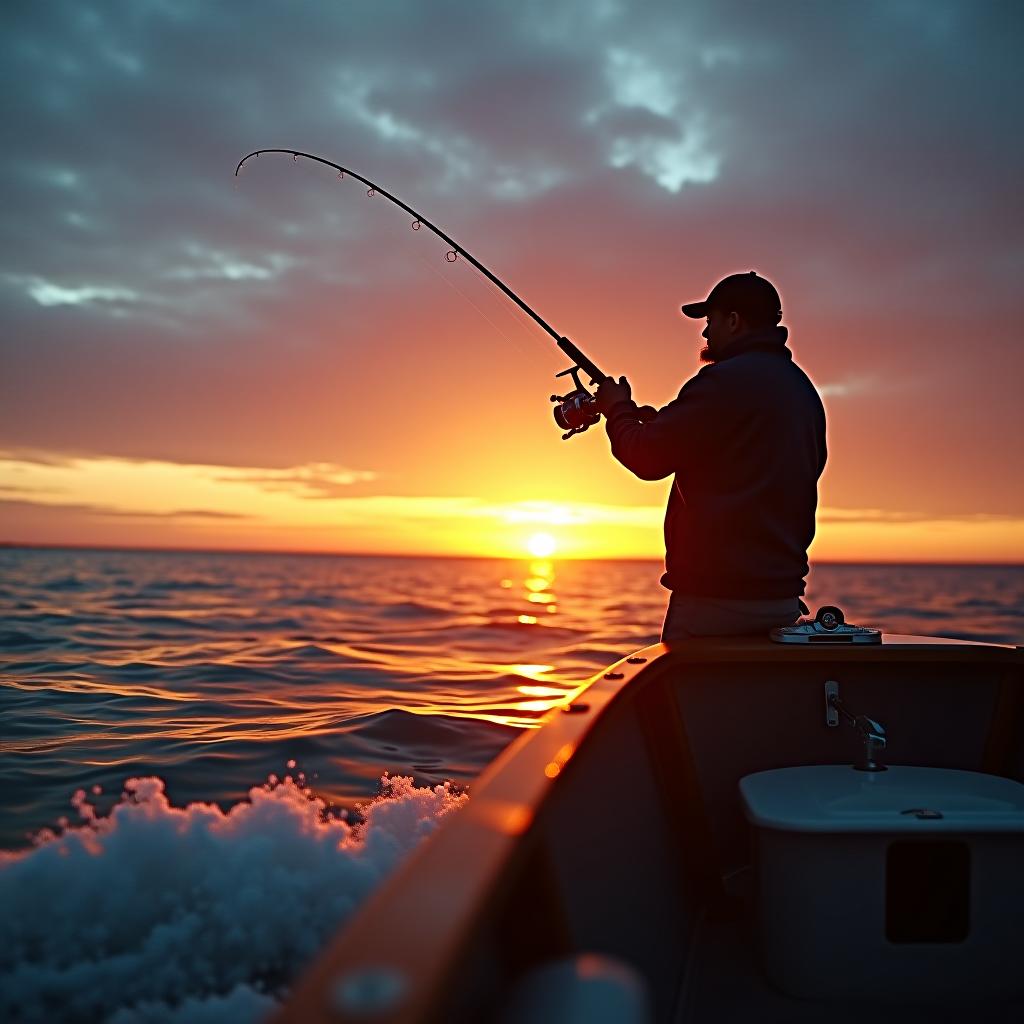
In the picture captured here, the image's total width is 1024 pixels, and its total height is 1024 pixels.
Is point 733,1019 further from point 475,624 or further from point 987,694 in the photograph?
point 475,624

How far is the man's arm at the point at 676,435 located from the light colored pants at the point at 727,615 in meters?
0.43

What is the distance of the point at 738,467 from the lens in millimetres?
2637

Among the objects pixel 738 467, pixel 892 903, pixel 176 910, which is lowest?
pixel 176 910

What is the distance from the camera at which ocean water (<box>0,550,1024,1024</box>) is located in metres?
2.29

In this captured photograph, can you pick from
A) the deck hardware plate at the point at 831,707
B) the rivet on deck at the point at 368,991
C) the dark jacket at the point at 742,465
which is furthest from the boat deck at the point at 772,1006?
the rivet on deck at the point at 368,991

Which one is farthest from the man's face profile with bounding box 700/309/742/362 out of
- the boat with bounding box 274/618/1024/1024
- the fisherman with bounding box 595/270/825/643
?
the boat with bounding box 274/618/1024/1024

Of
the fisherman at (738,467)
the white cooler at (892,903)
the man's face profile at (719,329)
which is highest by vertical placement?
the man's face profile at (719,329)

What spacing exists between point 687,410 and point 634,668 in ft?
2.57

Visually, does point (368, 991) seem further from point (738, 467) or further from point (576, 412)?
point (576, 412)

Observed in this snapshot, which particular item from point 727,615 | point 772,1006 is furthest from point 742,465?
point 772,1006

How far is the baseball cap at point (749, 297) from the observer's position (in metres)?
2.76

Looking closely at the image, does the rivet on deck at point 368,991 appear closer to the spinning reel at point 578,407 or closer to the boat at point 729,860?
the boat at point 729,860

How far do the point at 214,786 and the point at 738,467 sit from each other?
116 inches

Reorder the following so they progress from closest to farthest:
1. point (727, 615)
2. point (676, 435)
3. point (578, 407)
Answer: point (676, 435) < point (727, 615) < point (578, 407)
